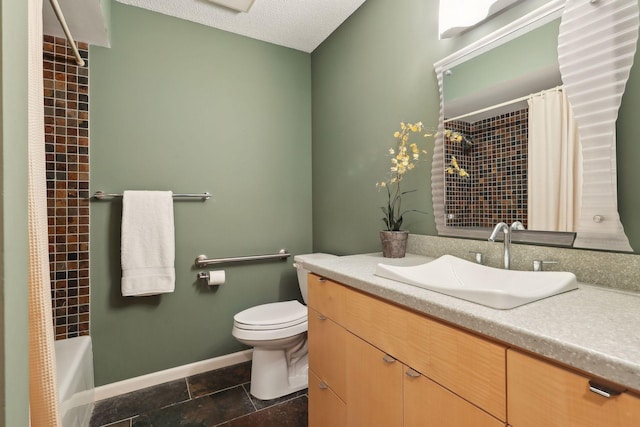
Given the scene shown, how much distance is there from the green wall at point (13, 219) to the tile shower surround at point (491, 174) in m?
1.40

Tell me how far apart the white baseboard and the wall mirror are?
1691 millimetres

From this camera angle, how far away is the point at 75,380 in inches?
52.5

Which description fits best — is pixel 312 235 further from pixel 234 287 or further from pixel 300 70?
pixel 300 70

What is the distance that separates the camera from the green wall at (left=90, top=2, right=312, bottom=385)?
73.9 inches

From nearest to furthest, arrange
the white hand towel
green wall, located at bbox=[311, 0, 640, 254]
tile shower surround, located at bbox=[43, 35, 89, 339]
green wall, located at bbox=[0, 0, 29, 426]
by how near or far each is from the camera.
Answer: green wall, located at bbox=[0, 0, 29, 426], green wall, located at bbox=[311, 0, 640, 254], tile shower surround, located at bbox=[43, 35, 89, 339], the white hand towel

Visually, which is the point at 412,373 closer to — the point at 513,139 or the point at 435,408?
the point at 435,408

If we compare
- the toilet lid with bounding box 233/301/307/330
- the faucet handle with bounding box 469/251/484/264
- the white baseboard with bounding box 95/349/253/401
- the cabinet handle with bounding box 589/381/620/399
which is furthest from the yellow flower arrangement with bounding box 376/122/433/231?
the white baseboard with bounding box 95/349/253/401

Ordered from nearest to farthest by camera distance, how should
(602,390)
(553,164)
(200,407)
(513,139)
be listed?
1. (602,390)
2. (553,164)
3. (513,139)
4. (200,407)

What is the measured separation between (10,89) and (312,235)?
2118mm

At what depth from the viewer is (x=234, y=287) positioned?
2.23 m

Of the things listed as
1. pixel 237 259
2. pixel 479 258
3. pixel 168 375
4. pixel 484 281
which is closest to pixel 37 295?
pixel 484 281

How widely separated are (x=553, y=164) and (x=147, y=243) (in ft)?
6.66

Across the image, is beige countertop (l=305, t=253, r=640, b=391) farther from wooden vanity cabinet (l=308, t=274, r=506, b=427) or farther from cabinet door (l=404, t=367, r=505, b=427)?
cabinet door (l=404, t=367, r=505, b=427)

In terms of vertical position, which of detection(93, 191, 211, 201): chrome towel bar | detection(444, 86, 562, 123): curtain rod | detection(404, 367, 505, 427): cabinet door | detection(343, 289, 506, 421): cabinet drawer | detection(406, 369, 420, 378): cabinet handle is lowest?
detection(404, 367, 505, 427): cabinet door
